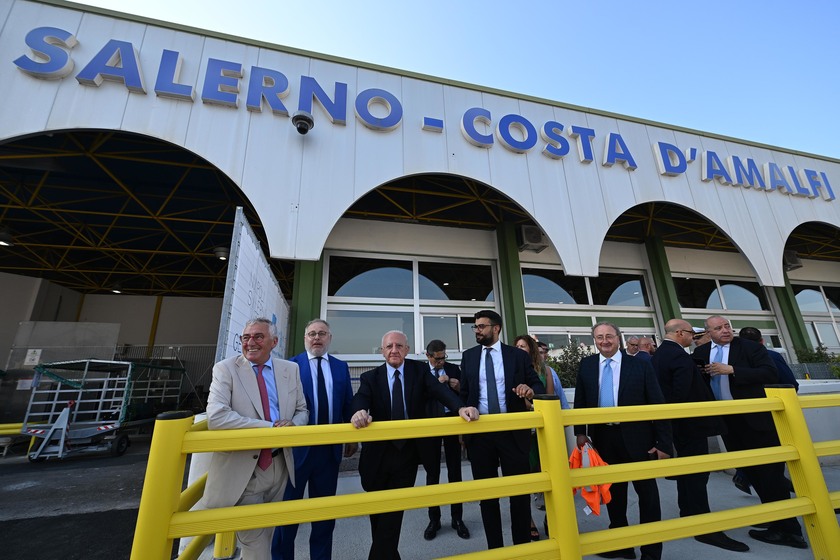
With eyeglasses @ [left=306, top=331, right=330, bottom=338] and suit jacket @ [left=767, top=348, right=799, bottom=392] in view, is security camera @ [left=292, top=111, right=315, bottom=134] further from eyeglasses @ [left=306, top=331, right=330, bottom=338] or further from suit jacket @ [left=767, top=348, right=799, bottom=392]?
suit jacket @ [left=767, top=348, right=799, bottom=392]

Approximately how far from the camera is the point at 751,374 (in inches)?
116

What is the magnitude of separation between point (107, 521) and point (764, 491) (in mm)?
6513

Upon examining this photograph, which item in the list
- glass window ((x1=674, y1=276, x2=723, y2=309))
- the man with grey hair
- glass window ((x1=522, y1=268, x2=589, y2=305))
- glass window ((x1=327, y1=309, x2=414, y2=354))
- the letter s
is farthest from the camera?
glass window ((x1=674, y1=276, x2=723, y2=309))

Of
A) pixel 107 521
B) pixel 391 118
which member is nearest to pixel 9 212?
pixel 107 521

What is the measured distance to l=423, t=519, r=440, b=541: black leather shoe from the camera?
2.83 meters

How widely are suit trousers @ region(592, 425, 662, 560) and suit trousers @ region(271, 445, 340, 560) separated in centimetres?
214

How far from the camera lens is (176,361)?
14.2m

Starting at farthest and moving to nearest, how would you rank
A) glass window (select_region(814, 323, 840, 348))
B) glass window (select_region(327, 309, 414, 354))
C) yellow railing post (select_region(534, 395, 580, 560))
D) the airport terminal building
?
glass window (select_region(814, 323, 840, 348))
glass window (select_region(327, 309, 414, 354))
the airport terminal building
yellow railing post (select_region(534, 395, 580, 560))

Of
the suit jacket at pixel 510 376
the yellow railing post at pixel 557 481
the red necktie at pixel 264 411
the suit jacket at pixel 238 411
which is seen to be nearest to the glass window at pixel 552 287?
the suit jacket at pixel 510 376

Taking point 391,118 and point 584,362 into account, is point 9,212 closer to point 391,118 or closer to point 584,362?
point 391,118

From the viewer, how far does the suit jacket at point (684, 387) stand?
9.20 feet

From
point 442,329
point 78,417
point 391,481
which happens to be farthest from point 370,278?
point 78,417

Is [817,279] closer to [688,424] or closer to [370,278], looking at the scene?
[688,424]

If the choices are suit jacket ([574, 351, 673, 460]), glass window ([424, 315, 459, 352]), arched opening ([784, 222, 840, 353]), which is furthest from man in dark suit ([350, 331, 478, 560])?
arched opening ([784, 222, 840, 353])
